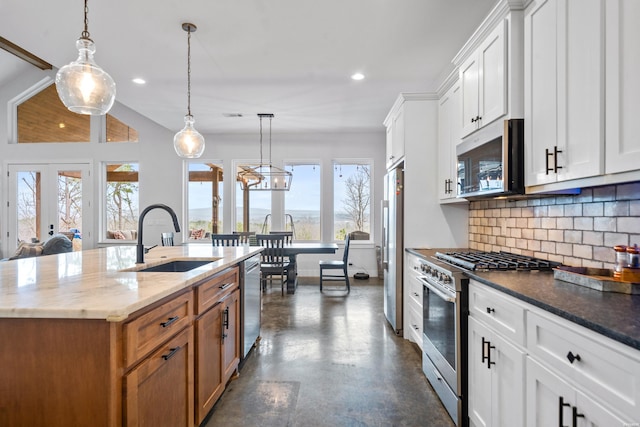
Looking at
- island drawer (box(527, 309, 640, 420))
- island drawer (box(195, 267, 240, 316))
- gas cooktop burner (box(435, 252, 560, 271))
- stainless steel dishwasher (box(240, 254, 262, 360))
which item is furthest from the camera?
stainless steel dishwasher (box(240, 254, 262, 360))

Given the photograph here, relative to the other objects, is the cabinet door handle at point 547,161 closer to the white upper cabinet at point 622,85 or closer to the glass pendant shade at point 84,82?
the white upper cabinet at point 622,85

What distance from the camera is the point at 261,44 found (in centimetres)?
315

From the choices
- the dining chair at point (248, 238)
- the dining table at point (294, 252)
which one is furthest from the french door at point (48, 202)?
the dining table at point (294, 252)

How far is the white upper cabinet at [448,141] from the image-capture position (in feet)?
8.97

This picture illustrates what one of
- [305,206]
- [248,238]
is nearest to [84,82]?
[248,238]

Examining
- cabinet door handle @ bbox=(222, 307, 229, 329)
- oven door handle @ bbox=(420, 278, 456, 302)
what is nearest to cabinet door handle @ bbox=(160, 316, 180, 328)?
cabinet door handle @ bbox=(222, 307, 229, 329)

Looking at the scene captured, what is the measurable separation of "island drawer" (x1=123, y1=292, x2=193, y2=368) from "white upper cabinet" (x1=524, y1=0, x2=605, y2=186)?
1.87m

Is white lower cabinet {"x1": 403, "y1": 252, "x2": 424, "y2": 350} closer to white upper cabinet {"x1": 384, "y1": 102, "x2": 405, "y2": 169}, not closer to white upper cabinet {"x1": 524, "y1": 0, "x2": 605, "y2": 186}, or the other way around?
white upper cabinet {"x1": 384, "y1": 102, "x2": 405, "y2": 169}

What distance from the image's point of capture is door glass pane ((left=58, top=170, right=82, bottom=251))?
6309 mm

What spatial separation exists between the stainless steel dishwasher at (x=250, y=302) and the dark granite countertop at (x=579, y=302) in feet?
5.50

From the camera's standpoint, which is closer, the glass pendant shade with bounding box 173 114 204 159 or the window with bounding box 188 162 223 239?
the glass pendant shade with bounding box 173 114 204 159

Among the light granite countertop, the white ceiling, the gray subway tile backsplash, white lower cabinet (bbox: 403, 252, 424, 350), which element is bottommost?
white lower cabinet (bbox: 403, 252, 424, 350)

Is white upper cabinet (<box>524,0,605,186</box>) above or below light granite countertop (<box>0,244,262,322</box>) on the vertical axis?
above

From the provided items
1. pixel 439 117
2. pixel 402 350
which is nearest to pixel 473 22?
pixel 439 117
